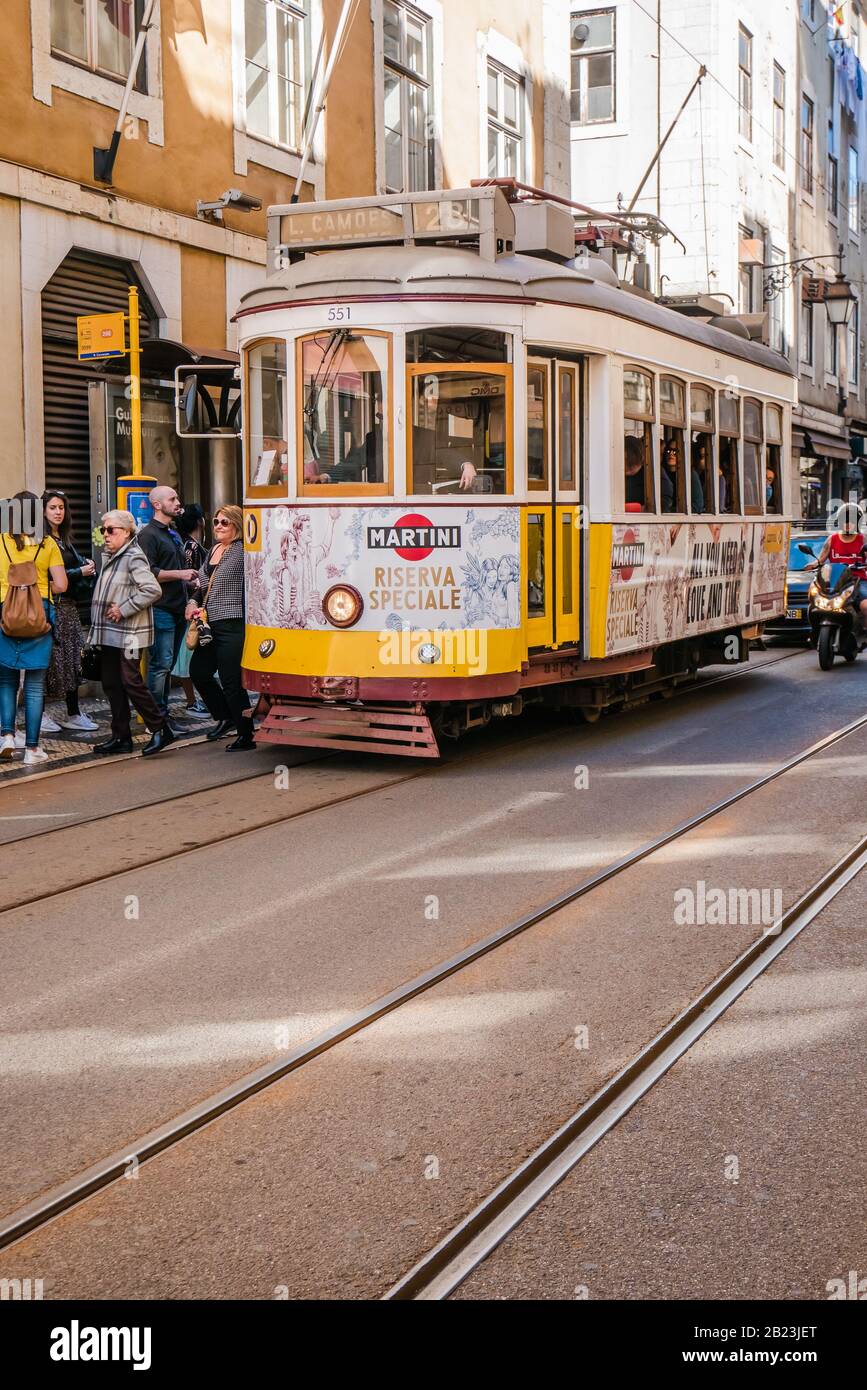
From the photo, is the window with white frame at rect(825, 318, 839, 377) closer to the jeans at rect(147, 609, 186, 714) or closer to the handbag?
the jeans at rect(147, 609, 186, 714)

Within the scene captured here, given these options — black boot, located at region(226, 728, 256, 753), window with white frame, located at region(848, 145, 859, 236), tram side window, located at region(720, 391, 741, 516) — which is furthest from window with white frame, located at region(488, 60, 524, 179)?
window with white frame, located at region(848, 145, 859, 236)

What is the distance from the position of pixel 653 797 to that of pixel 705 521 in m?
5.04

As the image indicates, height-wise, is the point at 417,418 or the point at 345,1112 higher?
the point at 417,418

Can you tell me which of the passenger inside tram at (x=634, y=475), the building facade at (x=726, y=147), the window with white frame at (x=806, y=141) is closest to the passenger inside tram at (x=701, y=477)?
the passenger inside tram at (x=634, y=475)

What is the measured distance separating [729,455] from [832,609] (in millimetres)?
3134

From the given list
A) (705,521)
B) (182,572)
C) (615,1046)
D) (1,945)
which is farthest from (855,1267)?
(705,521)

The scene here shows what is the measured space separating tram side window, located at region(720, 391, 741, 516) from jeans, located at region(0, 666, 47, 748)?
6.44 metres

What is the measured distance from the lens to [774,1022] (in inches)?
203

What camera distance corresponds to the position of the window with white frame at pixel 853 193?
44656 millimetres

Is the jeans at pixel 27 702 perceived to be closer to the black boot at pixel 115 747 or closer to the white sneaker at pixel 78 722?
the black boot at pixel 115 747

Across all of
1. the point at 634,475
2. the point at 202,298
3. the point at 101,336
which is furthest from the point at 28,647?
the point at 202,298

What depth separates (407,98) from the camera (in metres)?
20.4
